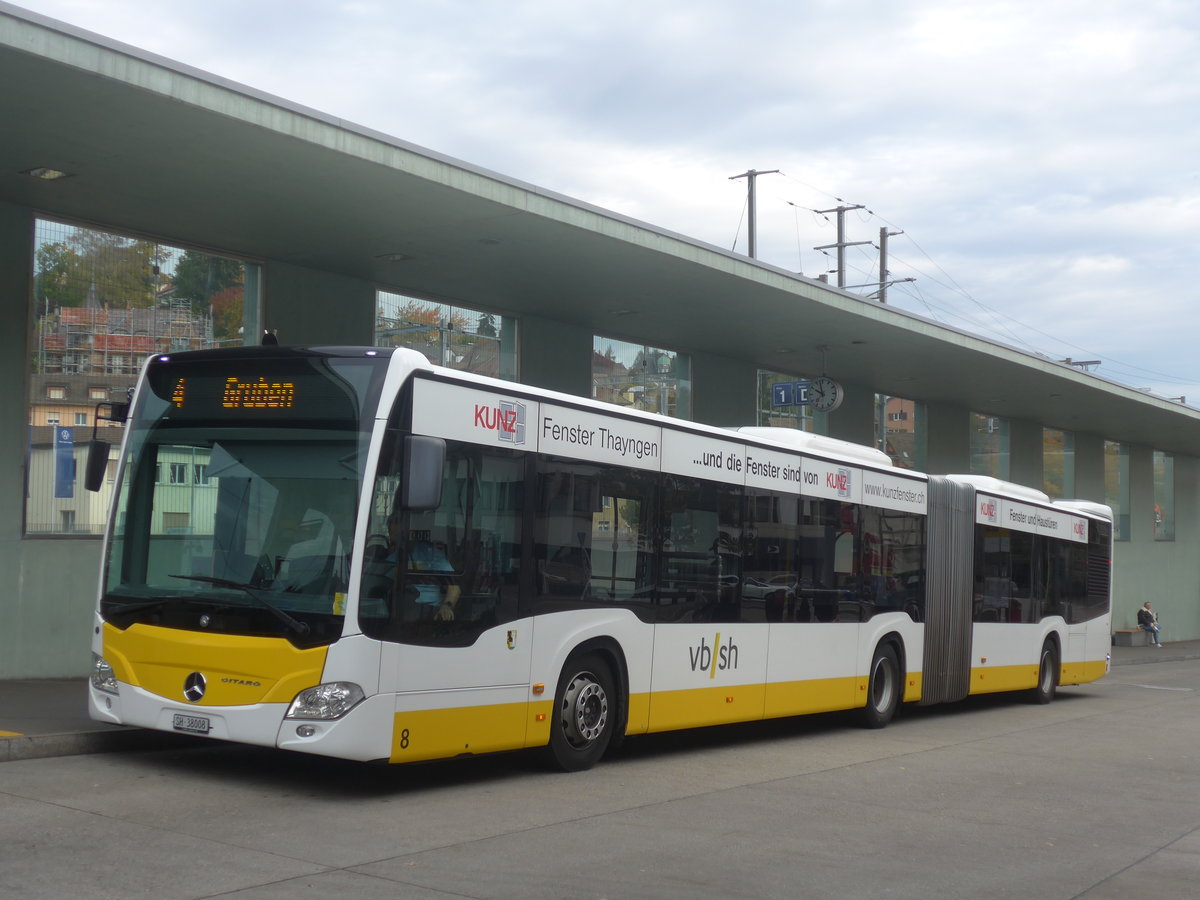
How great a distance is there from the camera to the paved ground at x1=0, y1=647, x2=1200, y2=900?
662cm

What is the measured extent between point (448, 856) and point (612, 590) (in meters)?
3.97

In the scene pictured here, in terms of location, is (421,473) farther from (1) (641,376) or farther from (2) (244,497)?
(1) (641,376)

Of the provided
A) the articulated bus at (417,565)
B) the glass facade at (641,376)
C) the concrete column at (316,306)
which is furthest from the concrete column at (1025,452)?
the articulated bus at (417,565)

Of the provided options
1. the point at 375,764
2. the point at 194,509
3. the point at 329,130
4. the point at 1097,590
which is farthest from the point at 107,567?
the point at 1097,590

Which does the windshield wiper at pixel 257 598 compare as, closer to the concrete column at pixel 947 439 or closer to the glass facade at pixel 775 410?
the glass facade at pixel 775 410

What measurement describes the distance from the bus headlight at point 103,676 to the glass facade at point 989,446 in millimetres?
28622

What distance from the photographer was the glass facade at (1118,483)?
41469 millimetres

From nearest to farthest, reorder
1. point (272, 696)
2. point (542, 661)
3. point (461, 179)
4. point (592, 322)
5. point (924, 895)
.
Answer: point (924, 895), point (272, 696), point (542, 661), point (461, 179), point (592, 322)

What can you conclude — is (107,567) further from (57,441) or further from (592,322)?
(592,322)

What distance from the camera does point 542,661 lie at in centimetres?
998

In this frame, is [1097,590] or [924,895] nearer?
[924,895]

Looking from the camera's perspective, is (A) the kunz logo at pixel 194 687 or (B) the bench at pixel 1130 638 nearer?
(A) the kunz logo at pixel 194 687

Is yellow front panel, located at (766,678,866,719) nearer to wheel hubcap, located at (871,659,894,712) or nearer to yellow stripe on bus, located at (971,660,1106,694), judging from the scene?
wheel hubcap, located at (871,659,894,712)

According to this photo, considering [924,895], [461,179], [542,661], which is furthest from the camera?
[461,179]
